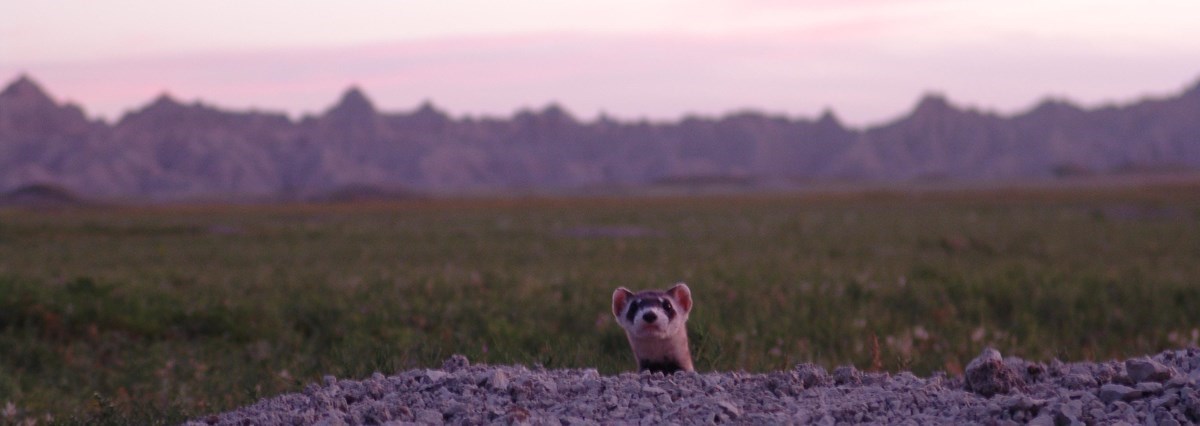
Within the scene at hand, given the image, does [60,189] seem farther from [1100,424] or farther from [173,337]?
[1100,424]

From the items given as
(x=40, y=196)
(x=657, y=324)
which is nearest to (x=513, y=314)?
(x=657, y=324)

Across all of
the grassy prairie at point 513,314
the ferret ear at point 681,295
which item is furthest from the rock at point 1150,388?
the ferret ear at point 681,295

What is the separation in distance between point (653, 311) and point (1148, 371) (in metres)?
2.56

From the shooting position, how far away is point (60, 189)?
403ft

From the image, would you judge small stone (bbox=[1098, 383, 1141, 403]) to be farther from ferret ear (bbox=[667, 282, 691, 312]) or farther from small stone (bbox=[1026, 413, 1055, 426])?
ferret ear (bbox=[667, 282, 691, 312])

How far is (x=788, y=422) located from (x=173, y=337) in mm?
10937

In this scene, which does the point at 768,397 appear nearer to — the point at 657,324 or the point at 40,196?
the point at 657,324

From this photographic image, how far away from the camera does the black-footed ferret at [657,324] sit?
6.21m

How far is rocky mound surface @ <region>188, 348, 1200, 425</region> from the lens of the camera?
4836 millimetres

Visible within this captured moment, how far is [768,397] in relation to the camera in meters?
5.42

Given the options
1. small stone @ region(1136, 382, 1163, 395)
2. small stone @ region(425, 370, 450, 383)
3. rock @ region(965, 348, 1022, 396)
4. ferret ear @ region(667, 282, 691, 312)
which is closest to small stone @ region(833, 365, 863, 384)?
rock @ region(965, 348, 1022, 396)

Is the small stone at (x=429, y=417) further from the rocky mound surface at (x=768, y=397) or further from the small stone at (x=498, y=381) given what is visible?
the small stone at (x=498, y=381)

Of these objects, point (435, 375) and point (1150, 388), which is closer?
point (1150, 388)

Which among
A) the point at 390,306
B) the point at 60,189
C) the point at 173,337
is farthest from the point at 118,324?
the point at 60,189
